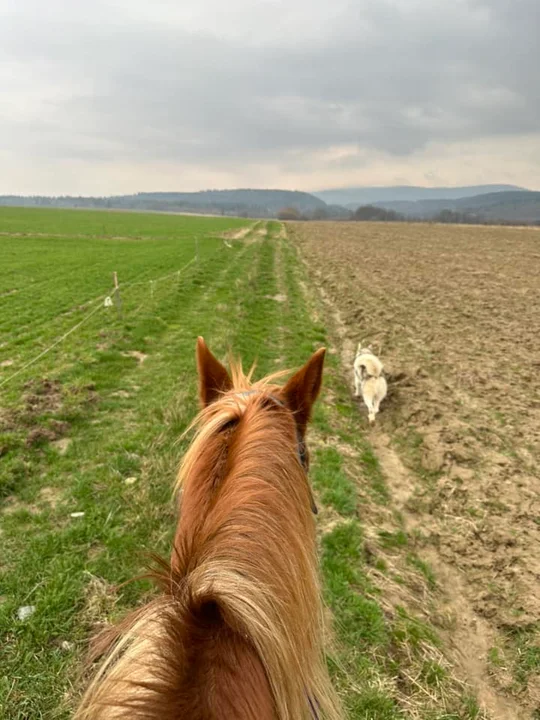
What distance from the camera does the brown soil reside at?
145 inches

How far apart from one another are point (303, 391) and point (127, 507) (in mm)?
3300

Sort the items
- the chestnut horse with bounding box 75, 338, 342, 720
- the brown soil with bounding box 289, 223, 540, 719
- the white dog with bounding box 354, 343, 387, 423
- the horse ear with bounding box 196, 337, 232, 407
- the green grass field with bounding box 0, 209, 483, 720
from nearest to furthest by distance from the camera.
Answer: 1. the chestnut horse with bounding box 75, 338, 342, 720
2. the horse ear with bounding box 196, 337, 232, 407
3. the green grass field with bounding box 0, 209, 483, 720
4. the brown soil with bounding box 289, 223, 540, 719
5. the white dog with bounding box 354, 343, 387, 423

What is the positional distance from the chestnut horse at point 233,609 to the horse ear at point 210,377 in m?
0.43

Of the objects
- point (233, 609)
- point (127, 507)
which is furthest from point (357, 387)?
point (233, 609)

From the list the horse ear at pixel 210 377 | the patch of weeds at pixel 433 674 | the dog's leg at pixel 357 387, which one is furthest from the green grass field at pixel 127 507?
the horse ear at pixel 210 377

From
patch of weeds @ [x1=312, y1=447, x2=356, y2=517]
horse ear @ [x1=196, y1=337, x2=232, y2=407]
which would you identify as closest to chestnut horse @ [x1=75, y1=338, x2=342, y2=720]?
horse ear @ [x1=196, y1=337, x2=232, y2=407]

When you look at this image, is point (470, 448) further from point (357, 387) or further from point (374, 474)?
point (357, 387)

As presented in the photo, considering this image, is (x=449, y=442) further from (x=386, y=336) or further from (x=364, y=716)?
(x=386, y=336)

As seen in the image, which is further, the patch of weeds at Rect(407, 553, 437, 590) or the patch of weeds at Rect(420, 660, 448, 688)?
the patch of weeds at Rect(407, 553, 437, 590)

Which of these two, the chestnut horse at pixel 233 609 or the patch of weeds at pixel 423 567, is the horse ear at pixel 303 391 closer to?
the chestnut horse at pixel 233 609

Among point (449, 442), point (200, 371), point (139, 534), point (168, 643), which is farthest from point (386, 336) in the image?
point (168, 643)

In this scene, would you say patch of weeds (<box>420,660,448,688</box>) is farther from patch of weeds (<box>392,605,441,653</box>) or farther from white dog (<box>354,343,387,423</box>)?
white dog (<box>354,343,387,423</box>)

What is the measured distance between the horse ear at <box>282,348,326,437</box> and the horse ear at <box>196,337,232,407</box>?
35 cm

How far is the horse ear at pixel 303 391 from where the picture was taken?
1.92 m
